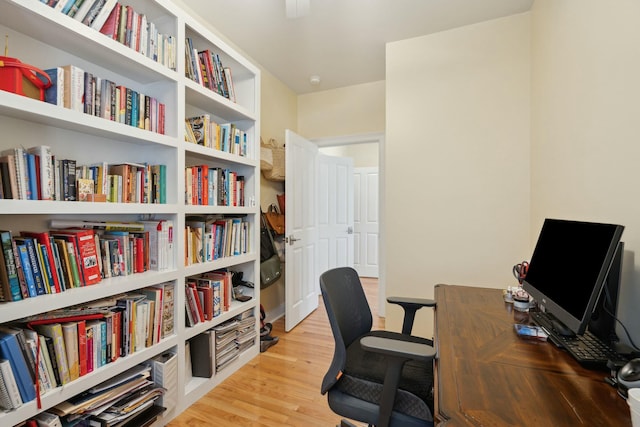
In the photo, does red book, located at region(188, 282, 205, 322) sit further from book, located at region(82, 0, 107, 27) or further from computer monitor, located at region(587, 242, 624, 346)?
computer monitor, located at region(587, 242, 624, 346)

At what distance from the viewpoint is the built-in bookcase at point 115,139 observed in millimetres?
1162

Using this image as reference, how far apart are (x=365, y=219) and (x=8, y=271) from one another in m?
4.74

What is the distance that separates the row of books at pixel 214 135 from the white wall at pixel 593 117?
208cm

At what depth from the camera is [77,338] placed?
1.28 m

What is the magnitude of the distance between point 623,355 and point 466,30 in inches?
97.3

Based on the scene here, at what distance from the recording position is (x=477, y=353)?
0.96 metres

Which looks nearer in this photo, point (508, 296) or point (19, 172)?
point (19, 172)

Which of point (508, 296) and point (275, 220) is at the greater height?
point (275, 220)

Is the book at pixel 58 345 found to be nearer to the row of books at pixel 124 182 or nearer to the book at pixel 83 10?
the row of books at pixel 124 182

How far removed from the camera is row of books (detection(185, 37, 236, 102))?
1.90 m

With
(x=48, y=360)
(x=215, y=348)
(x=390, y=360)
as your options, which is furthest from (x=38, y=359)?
(x=390, y=360)

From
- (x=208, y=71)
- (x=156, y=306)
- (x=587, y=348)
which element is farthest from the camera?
(x=208, y=71)

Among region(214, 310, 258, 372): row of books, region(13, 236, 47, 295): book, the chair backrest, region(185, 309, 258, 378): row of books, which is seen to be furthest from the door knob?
region(13, 236, 47, 295): book

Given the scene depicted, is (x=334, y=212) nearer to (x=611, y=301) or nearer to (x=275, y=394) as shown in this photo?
(x=275, y=394)
